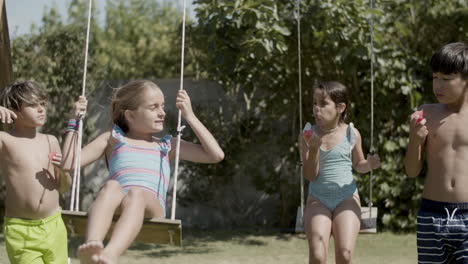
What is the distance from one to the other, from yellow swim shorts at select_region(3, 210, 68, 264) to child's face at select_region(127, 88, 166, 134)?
2.46 feet

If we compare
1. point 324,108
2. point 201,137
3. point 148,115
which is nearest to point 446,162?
point 324,108

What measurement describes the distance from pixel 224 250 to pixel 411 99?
2732 mm

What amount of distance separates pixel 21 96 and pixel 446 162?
2407 millimetres

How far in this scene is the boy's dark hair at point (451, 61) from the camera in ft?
12.3

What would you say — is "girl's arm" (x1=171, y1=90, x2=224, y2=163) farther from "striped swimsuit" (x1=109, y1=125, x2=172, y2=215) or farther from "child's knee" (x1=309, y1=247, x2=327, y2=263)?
"child's knee" (x1=309, y1=247, x2=327, y2=263)

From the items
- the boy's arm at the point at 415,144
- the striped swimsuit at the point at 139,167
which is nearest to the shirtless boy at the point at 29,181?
the striped swimsuit at the point at 139,167

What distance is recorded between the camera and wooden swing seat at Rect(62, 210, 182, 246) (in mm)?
3752

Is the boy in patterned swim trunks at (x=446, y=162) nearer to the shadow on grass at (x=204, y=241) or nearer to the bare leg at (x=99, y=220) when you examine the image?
the bare leg at (x=99, y=220)

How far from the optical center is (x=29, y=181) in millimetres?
4199

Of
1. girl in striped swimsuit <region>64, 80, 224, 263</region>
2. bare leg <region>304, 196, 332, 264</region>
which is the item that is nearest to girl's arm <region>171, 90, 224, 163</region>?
girl in striped swimsuit <region>64, 80, 224, 263</region>

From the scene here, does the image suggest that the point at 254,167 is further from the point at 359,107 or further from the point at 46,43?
the point at 46,43

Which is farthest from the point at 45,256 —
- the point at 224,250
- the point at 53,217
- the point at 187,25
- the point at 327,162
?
the point at 187,25

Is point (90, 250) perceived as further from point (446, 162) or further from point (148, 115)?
point (446, 162)

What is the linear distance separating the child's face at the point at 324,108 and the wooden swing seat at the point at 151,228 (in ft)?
4.42
